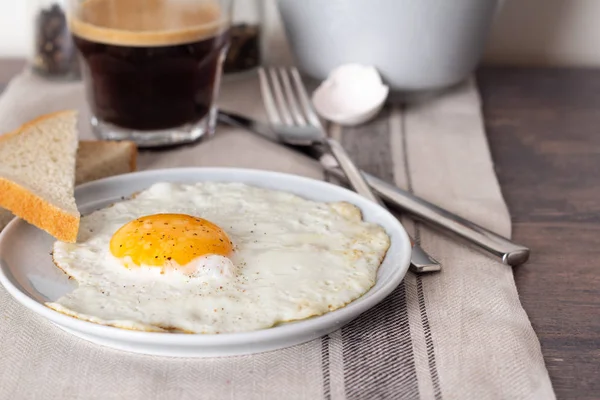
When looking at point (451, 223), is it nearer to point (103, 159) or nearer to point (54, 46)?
point (103, 159)

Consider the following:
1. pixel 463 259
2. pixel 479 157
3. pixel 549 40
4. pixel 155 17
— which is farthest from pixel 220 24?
pixel 549 40

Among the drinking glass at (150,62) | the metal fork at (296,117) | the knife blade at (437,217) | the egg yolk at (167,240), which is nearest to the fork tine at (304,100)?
the metal fork at (296,117)

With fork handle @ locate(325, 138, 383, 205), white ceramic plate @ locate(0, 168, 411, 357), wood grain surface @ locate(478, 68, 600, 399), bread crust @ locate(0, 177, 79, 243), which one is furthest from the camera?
fork handle @ locate(325, 138, 383, 205)

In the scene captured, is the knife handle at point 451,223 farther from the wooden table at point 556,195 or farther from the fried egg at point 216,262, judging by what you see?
the fried egg at point 216,262

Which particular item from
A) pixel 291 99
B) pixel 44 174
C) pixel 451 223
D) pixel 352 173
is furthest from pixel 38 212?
pixel 291 99

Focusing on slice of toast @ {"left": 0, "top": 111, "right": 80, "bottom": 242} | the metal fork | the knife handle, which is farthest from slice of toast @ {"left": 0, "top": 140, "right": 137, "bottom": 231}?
the knife handle

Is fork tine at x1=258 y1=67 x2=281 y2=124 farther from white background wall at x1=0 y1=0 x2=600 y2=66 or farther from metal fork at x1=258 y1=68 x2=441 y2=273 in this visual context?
white background wall at x1=0 y1=0 x2=600 y2=66
